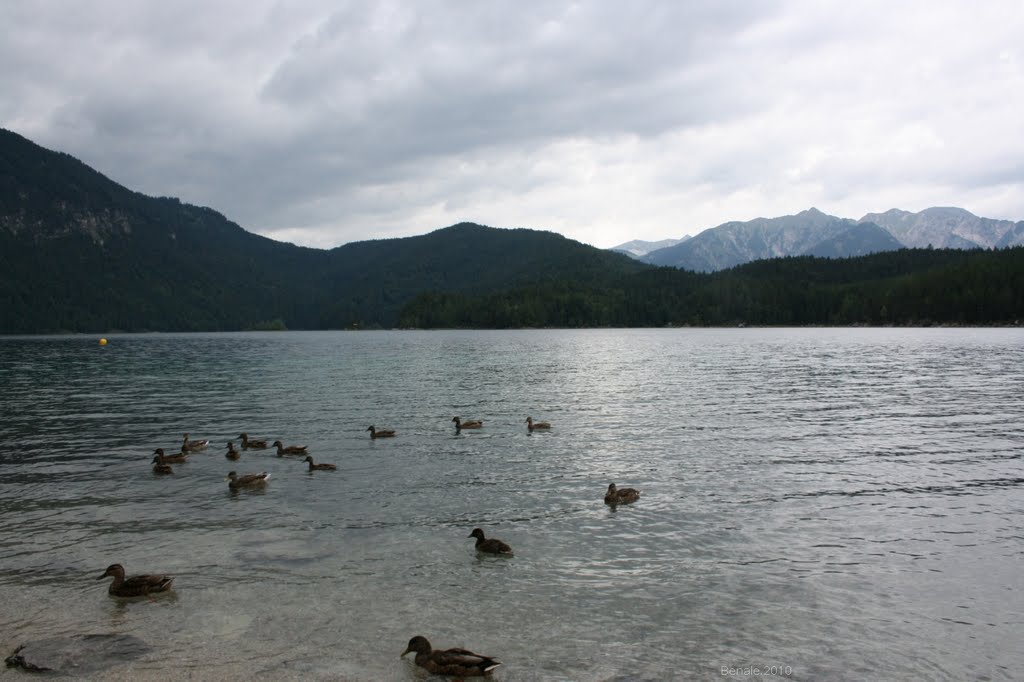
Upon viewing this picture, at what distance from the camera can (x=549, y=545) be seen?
670 inches

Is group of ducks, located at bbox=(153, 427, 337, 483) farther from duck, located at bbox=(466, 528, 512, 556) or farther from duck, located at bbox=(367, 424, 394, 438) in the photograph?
duck, located at bbox=(466, 528, 512, 556)

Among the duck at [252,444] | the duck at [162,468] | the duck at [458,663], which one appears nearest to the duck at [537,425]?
the duck at [252,444]

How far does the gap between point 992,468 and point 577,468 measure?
16164 mm

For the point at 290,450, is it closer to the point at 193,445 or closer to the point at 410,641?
the point at 193,445

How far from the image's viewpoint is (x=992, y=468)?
2514cm

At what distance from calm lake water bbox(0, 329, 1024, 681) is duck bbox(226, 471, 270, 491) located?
27.4 inches

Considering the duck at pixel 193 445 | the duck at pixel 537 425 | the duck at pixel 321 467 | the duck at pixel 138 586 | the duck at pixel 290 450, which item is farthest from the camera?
the duck at pixel 537 425

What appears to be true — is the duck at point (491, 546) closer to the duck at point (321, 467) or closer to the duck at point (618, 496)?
the duck at point (618, 496)

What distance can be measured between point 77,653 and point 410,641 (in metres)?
6.02

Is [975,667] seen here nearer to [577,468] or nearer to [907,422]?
[577,468]

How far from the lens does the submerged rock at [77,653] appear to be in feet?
36.0

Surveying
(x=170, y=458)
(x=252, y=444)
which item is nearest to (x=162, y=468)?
(x=170, y=458)

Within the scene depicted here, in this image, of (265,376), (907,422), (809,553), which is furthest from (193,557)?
(265,376)

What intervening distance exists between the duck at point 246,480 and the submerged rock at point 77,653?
443 inches
